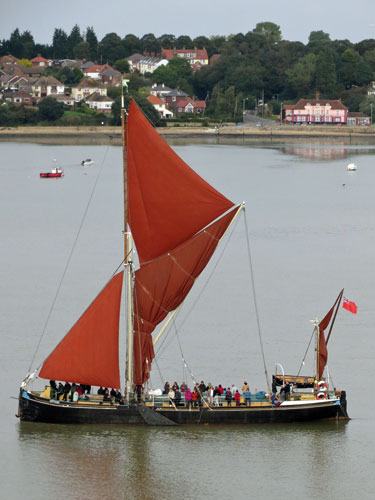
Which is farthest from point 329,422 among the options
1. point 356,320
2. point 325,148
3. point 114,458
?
point 325,148

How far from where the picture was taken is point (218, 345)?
120 ft

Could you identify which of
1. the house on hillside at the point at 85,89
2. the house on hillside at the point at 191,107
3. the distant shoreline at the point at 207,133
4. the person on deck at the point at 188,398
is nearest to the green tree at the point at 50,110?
the distant shoreline at the point at 207,133

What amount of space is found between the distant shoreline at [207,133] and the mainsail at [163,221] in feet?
417

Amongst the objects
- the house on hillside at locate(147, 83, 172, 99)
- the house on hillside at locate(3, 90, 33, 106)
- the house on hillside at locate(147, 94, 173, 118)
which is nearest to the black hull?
the house on hillside at locate(147, 94, 173, 118)

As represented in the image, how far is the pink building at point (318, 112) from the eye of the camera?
568 ft

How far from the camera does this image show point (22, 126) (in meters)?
166

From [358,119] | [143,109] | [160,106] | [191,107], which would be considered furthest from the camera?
[191,107]

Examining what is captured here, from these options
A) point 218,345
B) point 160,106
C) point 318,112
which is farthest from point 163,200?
point 318,112

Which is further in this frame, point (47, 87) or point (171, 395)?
point (47, 87)

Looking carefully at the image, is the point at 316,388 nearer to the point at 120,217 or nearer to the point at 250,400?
the point at 250,400

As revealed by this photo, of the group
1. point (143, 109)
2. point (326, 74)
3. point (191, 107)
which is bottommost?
point (143, 109)

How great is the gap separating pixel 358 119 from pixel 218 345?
142 m

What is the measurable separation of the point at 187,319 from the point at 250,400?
37.5ft

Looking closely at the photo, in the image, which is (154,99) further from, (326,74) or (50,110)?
(326,74)
